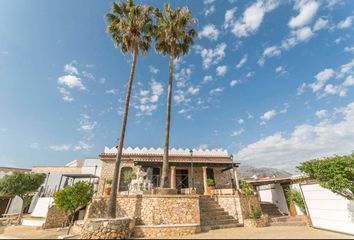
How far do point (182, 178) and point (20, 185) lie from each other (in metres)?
17.5

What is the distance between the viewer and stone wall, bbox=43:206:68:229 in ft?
42.9

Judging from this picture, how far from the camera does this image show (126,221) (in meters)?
9.15

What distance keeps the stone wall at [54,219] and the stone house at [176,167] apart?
12.7 feet

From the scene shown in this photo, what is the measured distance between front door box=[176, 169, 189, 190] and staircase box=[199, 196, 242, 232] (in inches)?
196

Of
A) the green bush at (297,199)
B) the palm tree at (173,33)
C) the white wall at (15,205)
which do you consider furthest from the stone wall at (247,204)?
the white wall at (15,205)

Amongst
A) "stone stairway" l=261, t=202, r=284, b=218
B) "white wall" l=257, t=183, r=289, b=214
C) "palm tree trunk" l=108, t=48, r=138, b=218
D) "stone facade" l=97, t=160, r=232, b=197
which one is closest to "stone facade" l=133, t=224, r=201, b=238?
"palm tree trunk" l=108, t=48, r=138, b=218

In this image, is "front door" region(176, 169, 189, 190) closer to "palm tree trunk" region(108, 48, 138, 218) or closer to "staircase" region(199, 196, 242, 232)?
"staircase" region(199, 196, 242, 232)

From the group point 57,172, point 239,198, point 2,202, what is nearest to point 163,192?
point 239,198

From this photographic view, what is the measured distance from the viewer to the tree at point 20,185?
749 inches

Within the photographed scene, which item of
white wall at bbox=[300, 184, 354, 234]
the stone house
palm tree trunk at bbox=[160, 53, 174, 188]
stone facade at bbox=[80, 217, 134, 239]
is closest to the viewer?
stone facade at bbox=[80, 217, 134, 239]

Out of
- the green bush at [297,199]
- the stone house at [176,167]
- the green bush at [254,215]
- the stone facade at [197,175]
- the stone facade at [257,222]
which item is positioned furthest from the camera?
the stone facade at [197,175]

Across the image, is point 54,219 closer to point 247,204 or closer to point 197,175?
point 197,175

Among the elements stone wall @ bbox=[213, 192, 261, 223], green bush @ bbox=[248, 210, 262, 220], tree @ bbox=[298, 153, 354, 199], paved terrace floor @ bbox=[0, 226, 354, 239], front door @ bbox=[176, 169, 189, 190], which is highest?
front door @ bbox=[176, 169, 189, 190]

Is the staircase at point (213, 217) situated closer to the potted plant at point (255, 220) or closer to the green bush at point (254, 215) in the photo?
the potted plant at point (255, 220)
